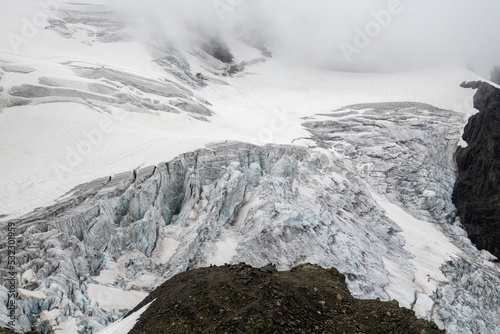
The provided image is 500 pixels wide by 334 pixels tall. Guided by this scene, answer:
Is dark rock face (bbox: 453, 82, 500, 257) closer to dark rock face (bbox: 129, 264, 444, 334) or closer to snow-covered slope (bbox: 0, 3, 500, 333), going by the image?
snow-covered slope (bbox: 0, 3, 500, 333)

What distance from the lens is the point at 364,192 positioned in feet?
110

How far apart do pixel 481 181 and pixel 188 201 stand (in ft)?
123

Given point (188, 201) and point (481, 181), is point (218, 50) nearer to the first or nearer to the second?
point (481, 181)

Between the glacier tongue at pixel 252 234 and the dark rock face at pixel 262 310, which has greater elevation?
the dark rock face at pixel 262 310

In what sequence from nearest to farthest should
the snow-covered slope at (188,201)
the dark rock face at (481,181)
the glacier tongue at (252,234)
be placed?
1. the glacier tongue at (252,234)
2. the snow-covered slope at (188,201)
3. the dark rock face at (481,181)

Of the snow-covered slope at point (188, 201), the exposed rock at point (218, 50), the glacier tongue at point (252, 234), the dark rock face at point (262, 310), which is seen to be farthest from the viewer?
the exposed rock at point (218, 50)

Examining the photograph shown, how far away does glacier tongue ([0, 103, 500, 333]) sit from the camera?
15867mm

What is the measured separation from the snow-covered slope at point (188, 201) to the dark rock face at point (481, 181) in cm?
157

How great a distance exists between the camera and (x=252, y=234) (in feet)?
72.1

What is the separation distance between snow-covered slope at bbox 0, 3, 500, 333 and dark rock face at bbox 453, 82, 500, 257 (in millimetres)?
1574

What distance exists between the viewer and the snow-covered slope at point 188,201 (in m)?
16.7

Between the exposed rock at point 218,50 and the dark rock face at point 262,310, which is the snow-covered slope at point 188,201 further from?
the exposed rock at point 218,50

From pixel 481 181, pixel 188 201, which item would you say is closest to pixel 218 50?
pixel 481 181

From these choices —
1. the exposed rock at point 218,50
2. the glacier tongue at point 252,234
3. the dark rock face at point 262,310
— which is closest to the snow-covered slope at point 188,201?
the glacier tongue at point 252,234
